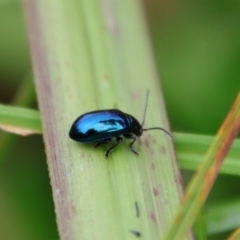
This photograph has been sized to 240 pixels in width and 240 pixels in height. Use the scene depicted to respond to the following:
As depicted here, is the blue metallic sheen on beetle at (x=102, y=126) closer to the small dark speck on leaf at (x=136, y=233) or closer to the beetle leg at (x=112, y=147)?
the beetle leg at (x=112, y=147)

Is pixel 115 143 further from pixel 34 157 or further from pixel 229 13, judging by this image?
pixel 229 13

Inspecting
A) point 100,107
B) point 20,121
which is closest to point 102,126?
point 100,107

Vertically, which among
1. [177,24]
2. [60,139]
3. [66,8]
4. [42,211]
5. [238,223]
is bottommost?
[42,211]

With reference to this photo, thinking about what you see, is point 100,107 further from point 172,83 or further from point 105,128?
point 172,83

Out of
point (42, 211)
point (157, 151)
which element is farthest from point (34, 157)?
point (157, 151)

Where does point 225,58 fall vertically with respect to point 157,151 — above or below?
below

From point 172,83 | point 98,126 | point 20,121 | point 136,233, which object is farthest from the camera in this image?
point 172,83
